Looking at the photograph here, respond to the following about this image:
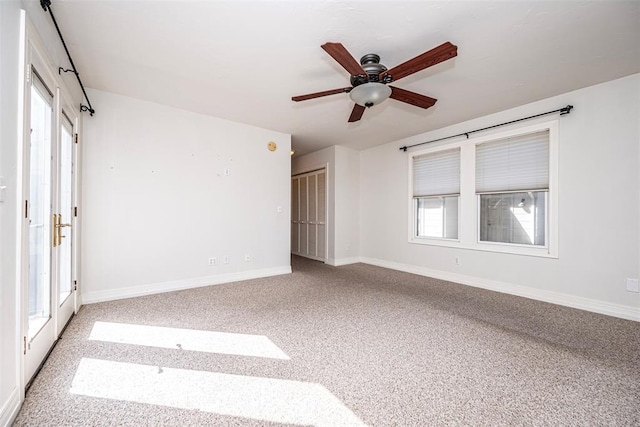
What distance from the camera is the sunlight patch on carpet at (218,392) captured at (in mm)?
1436

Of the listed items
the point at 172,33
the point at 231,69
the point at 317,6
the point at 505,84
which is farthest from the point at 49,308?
the point at 505,84

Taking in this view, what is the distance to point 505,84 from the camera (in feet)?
9.98

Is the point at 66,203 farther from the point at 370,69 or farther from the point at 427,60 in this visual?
the point at 427,60

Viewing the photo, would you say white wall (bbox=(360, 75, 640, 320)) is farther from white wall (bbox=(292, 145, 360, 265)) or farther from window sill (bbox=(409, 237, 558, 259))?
white wall (bbox=(292, 145, 360, 265))

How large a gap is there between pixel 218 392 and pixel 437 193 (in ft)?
14.2

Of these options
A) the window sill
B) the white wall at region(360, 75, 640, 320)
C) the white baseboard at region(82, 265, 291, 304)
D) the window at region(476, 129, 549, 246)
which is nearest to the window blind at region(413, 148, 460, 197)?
the window at region(476, 129, 549, 246)

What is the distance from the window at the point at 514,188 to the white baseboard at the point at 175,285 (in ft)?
11.4

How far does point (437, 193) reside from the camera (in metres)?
4.69

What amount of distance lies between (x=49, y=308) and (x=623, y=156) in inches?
225

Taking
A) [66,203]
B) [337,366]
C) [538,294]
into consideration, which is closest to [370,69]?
[337,366]

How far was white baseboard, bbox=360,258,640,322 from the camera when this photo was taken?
2.88 m

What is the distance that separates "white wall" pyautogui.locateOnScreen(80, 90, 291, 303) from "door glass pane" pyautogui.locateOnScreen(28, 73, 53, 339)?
46.8 inches

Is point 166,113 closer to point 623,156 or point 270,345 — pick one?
point 270,345

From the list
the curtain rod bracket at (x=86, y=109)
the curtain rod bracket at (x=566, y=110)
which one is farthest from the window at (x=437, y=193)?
the curtain rod bracket at (x=86, y=109)
